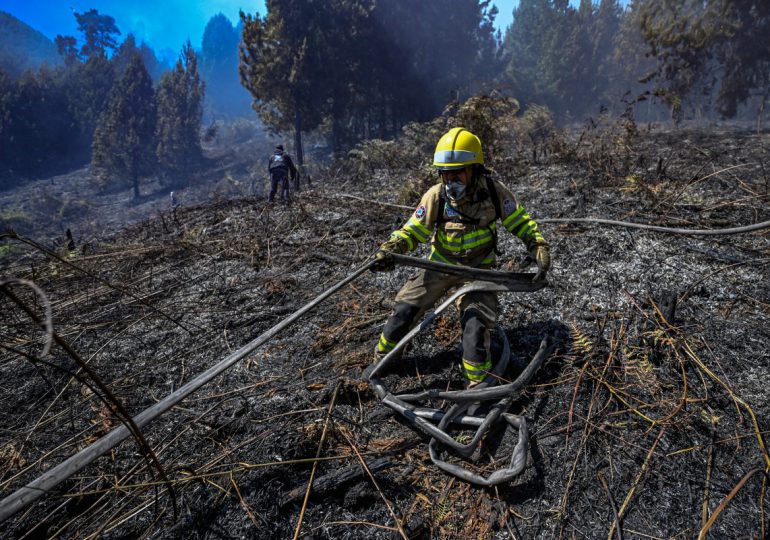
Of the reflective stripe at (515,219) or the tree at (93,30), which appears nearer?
the reflective stripe at (515,219)

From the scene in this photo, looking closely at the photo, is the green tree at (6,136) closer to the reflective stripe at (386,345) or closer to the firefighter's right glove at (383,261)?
the reflective stripe at (386,345)

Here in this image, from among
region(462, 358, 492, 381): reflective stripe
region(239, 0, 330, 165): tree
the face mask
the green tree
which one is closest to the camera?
region(462, 358, 492, 381): reflective stripe

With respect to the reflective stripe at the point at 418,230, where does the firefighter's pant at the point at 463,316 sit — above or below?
below

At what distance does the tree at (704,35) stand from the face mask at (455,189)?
43.4ft

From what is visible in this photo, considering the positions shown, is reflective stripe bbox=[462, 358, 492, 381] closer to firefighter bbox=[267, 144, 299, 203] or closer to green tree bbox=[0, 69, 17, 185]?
firefighter bbox=[267, 144, 299, 203]

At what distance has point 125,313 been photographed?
4.54m

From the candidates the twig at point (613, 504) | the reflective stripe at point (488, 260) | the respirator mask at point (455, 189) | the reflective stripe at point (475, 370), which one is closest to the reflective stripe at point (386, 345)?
the reflective stripe at point (475, 370)

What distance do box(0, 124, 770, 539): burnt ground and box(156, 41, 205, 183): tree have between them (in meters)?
27.8

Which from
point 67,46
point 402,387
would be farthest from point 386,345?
point 67,46

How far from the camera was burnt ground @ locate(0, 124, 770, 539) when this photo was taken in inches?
87.3

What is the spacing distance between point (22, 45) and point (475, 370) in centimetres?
8650

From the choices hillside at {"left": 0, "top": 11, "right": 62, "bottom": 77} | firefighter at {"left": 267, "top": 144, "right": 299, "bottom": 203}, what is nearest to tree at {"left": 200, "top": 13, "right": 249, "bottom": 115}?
hillside at {"left": 0, "top": 11, "right": 62, "bottom": 77}

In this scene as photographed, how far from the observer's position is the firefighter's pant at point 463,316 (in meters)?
2.83

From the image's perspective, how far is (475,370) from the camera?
280 centimetres
